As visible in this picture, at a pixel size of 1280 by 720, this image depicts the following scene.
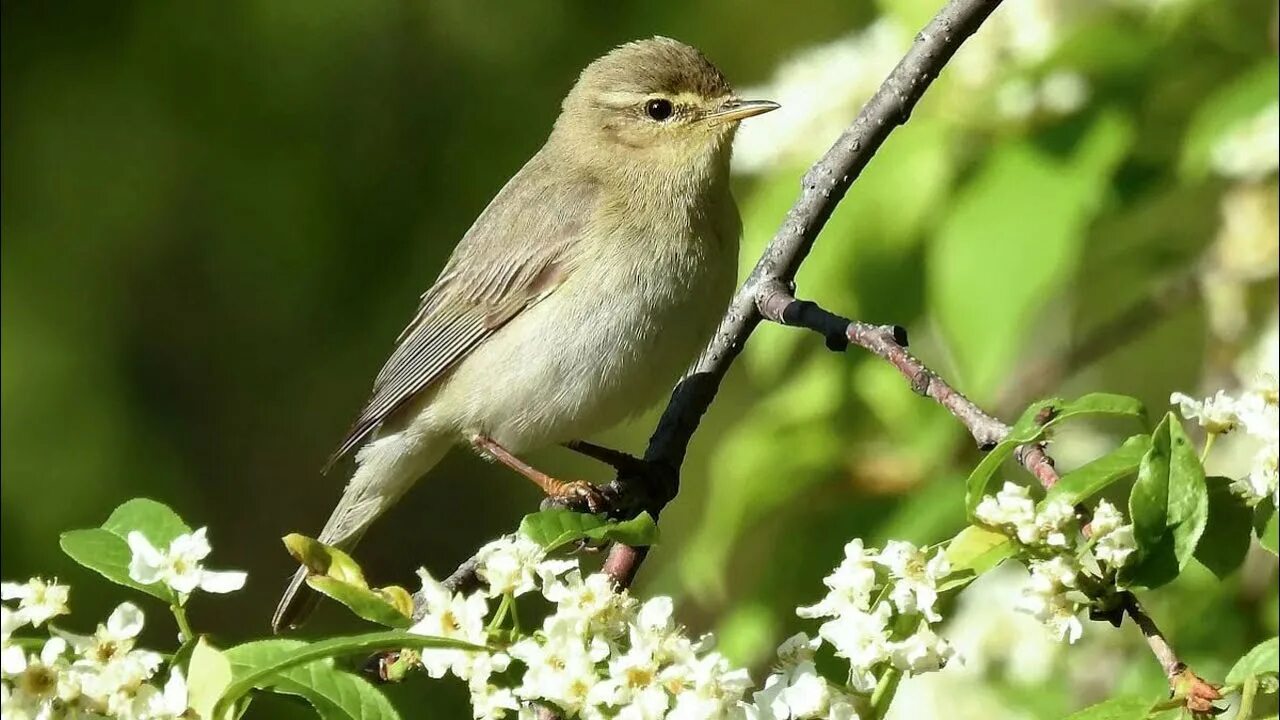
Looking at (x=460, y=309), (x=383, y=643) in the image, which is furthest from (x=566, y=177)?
(x=383, y=643)

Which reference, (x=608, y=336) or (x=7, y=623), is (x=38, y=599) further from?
(x=608, y=336)

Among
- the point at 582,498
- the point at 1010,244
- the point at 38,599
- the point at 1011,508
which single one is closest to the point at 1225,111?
the point at 1010,244

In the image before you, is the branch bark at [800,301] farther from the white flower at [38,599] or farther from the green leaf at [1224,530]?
the white flower at [38,599]

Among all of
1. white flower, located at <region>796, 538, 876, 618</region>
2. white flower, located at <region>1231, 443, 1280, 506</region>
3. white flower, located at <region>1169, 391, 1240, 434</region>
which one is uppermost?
white flower, located at <region>1169, 391, 1240, 434</region>

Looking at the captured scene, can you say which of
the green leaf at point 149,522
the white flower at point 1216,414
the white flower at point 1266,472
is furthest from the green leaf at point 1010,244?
the green leaf at point 149,522

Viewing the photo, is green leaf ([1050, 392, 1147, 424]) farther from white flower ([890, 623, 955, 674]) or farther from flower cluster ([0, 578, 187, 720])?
flower cluster ([0, 578, 187, 720])

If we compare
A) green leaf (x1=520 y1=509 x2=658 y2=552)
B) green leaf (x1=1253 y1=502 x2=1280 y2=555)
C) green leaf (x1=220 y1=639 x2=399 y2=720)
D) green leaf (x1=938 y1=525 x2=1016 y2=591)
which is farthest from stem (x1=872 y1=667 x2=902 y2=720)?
green leaf (x1=220 y1=639 x2=399 y2=720)

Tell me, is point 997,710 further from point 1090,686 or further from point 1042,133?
point 1042,133
